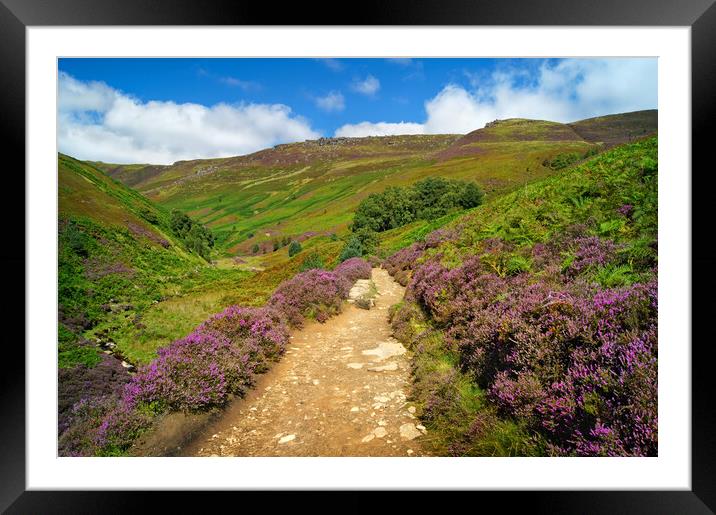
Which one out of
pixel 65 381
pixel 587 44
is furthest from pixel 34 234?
pixel 587 44

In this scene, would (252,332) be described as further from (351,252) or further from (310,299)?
(351,252)

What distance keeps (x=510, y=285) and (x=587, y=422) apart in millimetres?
3056

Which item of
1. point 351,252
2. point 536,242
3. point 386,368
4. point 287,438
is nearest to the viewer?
point 287,438

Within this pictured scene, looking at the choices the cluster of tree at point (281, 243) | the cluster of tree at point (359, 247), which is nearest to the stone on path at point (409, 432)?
the cluster of tree at point (359, 247)

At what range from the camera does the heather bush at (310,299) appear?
31.5 feet

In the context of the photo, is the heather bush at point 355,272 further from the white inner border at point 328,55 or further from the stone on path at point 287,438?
the white inner border at point 328,55

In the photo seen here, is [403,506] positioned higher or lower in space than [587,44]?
lower

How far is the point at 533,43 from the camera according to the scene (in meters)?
4.27

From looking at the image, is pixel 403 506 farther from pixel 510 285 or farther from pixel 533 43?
pixel 533 43

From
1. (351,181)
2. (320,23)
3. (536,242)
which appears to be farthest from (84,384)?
(351,181)

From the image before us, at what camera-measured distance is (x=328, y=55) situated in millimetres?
4262

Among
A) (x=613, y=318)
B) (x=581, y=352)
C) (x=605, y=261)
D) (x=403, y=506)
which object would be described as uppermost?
(x=605, y=261)

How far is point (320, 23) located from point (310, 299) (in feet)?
24.8

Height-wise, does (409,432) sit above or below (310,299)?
below
